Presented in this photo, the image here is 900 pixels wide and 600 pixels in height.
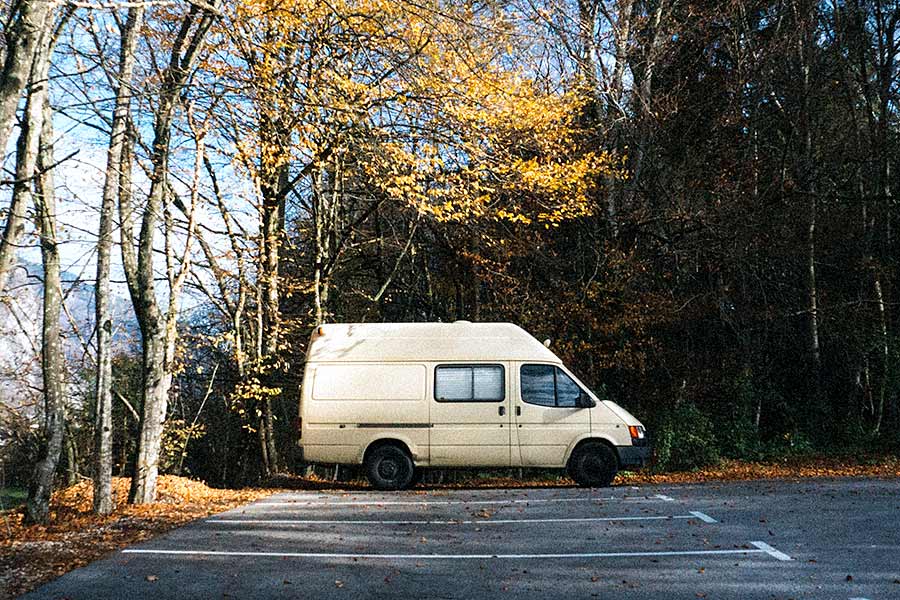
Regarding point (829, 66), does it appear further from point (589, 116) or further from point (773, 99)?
point (589, 116)

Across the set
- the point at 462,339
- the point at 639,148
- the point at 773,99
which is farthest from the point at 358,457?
the point at 773,99

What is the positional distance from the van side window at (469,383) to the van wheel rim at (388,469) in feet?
4.45

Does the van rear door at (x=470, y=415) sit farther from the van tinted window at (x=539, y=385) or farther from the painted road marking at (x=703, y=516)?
the painted road marking at (x=703, y=516)

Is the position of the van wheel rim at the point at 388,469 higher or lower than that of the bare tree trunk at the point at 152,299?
lower

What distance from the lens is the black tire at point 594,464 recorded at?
14891mm

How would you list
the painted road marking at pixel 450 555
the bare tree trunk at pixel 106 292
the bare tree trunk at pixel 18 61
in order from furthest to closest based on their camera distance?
the bare tree trunk at pixel 106 292, the painted road marking at pixel 450 555, the bare tree trunk at pixel 18 61

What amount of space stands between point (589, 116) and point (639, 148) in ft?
5.69

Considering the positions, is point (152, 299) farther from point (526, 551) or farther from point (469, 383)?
point (526, 551)

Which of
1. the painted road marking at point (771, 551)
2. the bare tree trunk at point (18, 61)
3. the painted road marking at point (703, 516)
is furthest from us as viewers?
the painted road marking at point (703, 516)

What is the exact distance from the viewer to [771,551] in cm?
868

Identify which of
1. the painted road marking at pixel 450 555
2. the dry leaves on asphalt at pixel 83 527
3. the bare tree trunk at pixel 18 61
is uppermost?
the bare tree trunk at pixel 18 61

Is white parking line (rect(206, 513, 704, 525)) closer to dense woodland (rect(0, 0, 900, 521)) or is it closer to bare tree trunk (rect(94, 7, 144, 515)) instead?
bare tree trunk (rect(94, 7, 144, 515))

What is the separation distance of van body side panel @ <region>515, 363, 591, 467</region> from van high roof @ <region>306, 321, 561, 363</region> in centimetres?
80

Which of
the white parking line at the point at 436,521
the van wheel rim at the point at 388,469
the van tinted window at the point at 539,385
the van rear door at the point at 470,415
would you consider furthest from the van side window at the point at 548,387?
the white parking line at the point at 436,521
